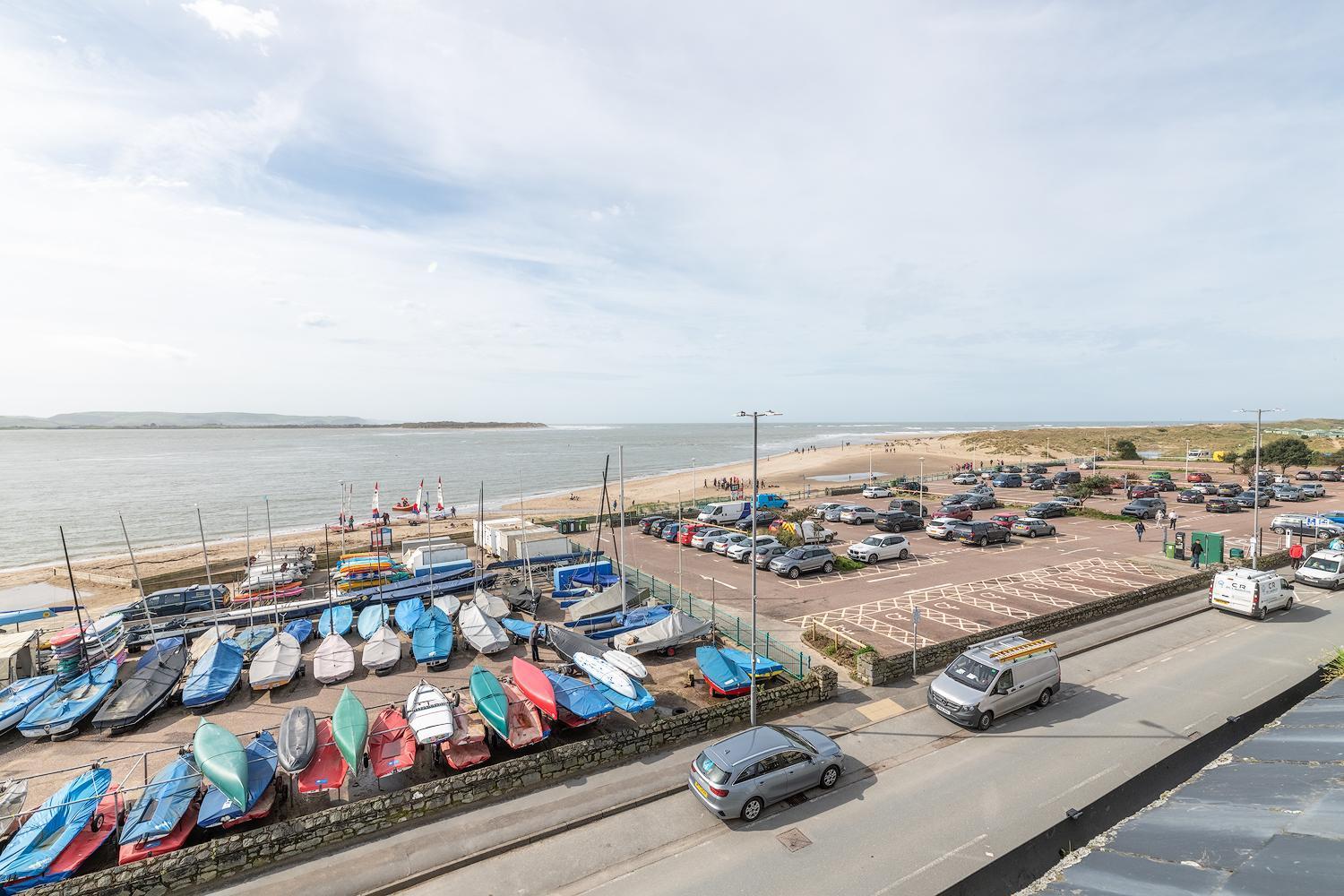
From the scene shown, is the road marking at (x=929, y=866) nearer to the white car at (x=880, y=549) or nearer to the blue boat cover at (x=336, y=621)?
the blue boat cover at (x=336, y=621)

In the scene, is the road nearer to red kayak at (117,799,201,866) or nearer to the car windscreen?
the car windscreen

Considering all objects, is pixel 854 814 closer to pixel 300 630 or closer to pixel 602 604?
pixel 602 604

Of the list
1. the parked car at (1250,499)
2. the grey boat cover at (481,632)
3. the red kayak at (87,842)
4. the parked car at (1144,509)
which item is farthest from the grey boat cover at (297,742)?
the parked car at (1250,499)

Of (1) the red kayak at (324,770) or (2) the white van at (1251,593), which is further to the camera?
(2) the white van at (1251,593)

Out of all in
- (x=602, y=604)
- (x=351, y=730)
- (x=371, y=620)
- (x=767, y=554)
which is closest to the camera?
(x=351, y=730)

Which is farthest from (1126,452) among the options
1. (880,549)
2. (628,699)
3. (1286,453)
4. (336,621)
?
(336,621)
